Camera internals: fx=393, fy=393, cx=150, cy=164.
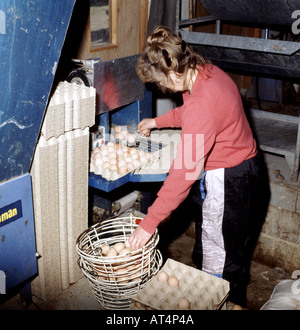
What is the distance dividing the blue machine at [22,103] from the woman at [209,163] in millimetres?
555

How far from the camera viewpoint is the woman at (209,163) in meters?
2.07

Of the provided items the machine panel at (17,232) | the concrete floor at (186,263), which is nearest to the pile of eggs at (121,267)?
the concrete floor at (186,263)

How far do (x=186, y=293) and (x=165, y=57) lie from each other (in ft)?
3.97

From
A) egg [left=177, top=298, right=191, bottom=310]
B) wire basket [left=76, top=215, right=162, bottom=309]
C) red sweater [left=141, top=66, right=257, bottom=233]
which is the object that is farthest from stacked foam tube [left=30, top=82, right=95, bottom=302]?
egg [left=177, top=298, right=191, bottom=310]

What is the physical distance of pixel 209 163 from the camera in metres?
2.43

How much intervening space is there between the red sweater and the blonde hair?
0.12m

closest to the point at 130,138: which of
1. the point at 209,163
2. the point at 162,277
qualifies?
the point at 209,163

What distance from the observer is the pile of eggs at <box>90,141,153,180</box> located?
8.88 ft

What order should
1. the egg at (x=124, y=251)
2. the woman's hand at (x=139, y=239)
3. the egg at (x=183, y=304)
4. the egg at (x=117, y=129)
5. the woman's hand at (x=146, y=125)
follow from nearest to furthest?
the egg at (x=183, y=304)
the woman's hand at (x=139, y=239)
the egg at (x=124, y=251)
the woman's hand at (x=146, y=125)
the egg at (x=117, y=129)

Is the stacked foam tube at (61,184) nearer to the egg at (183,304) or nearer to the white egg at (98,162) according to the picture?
the white egg at (98,162)

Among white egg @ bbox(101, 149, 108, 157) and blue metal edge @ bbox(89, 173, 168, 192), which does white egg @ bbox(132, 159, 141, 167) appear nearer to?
blue metal edge @ bbox(89, 173, 168, 192)
